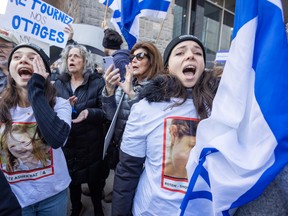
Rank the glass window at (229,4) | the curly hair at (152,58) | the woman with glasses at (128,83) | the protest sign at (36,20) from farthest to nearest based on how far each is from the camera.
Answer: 1. the glass window at (229,4)
2. the curly hair at (152,58)
3. the protest sign at (36,20)
4. the woman with glasses at (128,83)

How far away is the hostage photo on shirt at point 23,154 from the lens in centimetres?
139

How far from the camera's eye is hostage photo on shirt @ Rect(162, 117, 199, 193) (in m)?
1.22

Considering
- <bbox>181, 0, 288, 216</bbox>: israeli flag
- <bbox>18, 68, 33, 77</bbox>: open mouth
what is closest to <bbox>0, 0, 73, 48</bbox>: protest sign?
<bbox>18, 68, 33, 77</bbox>: open mouth

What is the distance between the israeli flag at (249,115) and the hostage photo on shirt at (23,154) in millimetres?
1023

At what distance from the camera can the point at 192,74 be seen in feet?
4.47

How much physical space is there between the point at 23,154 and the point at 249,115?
4.20 ft

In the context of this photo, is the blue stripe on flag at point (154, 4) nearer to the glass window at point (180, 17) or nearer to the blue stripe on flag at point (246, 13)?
the blue stripe on flag at point (246, 13)

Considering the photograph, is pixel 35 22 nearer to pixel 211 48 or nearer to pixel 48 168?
pixel 48 168

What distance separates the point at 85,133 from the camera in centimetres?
232

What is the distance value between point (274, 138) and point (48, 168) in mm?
1307

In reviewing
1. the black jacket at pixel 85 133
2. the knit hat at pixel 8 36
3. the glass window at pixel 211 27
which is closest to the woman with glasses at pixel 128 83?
the black jacket at pixel 85 133

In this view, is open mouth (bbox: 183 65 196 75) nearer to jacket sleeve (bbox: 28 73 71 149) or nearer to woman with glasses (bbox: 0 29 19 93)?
jacket sleeve (bbox: 28 73 71 149)

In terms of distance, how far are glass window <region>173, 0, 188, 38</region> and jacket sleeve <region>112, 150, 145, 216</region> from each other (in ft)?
23.0

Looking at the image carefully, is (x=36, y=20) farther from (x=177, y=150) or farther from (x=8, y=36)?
(x=177, y=150)
